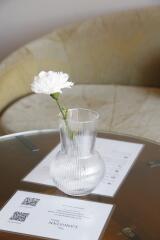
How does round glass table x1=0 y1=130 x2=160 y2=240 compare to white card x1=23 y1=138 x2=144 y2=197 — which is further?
white card x1=23 y1=138 x2=144 y2=197

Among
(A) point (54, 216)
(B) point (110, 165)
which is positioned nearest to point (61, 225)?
(A) point (54, 216)

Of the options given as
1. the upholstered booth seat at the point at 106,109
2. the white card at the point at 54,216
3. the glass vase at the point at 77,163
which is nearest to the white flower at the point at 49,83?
the glass vase at the point at 77,163

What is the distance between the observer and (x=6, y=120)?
1820mm

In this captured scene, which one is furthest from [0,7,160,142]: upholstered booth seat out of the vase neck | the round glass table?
the vase neck

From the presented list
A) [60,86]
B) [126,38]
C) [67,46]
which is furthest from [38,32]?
[60,86]

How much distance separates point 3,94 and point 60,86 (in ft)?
3.44

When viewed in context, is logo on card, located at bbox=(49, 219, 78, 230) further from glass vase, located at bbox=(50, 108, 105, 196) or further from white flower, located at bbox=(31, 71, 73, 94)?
white flower, located at bbox=(31, 71, 73, 94)

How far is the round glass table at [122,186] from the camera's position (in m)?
0.95

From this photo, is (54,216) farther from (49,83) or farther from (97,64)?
(97,64)

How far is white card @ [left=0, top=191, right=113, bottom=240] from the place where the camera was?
94 centimetres

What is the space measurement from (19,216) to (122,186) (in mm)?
275

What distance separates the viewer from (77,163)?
107cm

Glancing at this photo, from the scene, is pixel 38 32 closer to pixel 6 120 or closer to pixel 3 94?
pixel 3 94

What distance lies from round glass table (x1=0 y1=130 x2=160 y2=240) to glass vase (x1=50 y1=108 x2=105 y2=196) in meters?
0.03
